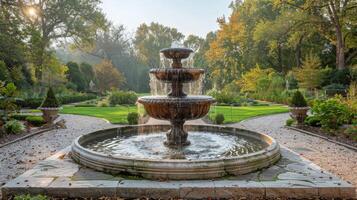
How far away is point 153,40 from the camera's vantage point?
64125 mm

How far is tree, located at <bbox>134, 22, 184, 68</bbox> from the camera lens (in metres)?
62.7

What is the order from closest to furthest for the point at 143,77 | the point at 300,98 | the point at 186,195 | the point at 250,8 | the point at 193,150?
the point at 186,195
the point at 193,150
the point at 300,98
the point at 250,8
the point at 143,77

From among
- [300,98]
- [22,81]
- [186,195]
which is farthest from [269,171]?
[22,81]

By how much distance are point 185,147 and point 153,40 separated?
191ft

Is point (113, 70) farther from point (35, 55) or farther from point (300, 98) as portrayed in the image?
point (300, 98)

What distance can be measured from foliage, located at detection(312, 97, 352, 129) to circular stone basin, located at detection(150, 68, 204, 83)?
21.3ft

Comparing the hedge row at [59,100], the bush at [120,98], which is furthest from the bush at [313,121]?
the hedge row at [59,100]

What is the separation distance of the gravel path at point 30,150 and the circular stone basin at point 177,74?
3.64 meters

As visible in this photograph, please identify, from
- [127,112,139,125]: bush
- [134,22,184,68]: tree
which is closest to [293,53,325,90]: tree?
[127,112,139,125]: bush

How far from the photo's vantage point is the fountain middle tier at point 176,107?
6.91 meters

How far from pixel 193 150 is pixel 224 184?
2.46m

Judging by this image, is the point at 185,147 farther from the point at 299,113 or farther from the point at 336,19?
the point at 336,19

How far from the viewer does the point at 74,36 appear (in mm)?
35406

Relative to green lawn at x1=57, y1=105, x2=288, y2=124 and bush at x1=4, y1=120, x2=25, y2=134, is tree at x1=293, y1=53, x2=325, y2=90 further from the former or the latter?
bush at x1=4, y1=120, x2=25, y2=134
